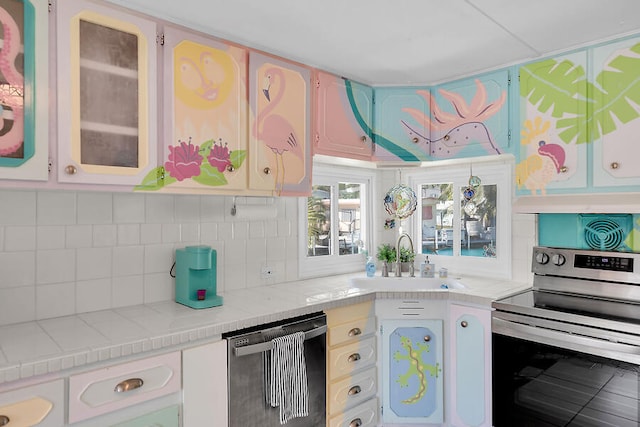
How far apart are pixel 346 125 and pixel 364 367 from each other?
4.89 feet

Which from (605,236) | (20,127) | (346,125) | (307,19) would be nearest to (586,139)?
(605,236)

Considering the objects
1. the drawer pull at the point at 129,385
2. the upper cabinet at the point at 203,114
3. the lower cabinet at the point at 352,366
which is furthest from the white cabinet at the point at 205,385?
the upper cabinet at the point at 203,114

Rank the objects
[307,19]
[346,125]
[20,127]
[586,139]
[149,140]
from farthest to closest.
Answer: [346,125] < [586,139] < [307,19] < [149,140] < [20,127]

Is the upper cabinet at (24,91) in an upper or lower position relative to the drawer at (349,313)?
upper

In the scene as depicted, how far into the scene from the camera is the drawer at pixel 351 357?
223 cm

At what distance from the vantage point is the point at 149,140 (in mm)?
1826

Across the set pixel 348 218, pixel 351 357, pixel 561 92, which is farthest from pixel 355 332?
pixel 561 92

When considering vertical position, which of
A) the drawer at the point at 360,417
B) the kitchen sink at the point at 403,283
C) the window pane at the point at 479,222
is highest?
the window pane at the point at 479,222

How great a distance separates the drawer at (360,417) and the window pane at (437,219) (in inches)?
51.7

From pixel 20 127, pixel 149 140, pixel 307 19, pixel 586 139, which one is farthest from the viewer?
pixel 586 139

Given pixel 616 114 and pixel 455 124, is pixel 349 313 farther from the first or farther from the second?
pixel 616 114

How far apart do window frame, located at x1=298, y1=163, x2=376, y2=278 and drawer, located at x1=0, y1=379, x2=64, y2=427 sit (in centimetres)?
163

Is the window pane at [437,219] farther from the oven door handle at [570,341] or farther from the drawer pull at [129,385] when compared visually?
the drawer pull at [129,385]

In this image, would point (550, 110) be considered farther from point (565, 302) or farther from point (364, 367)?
point (364, 367)
